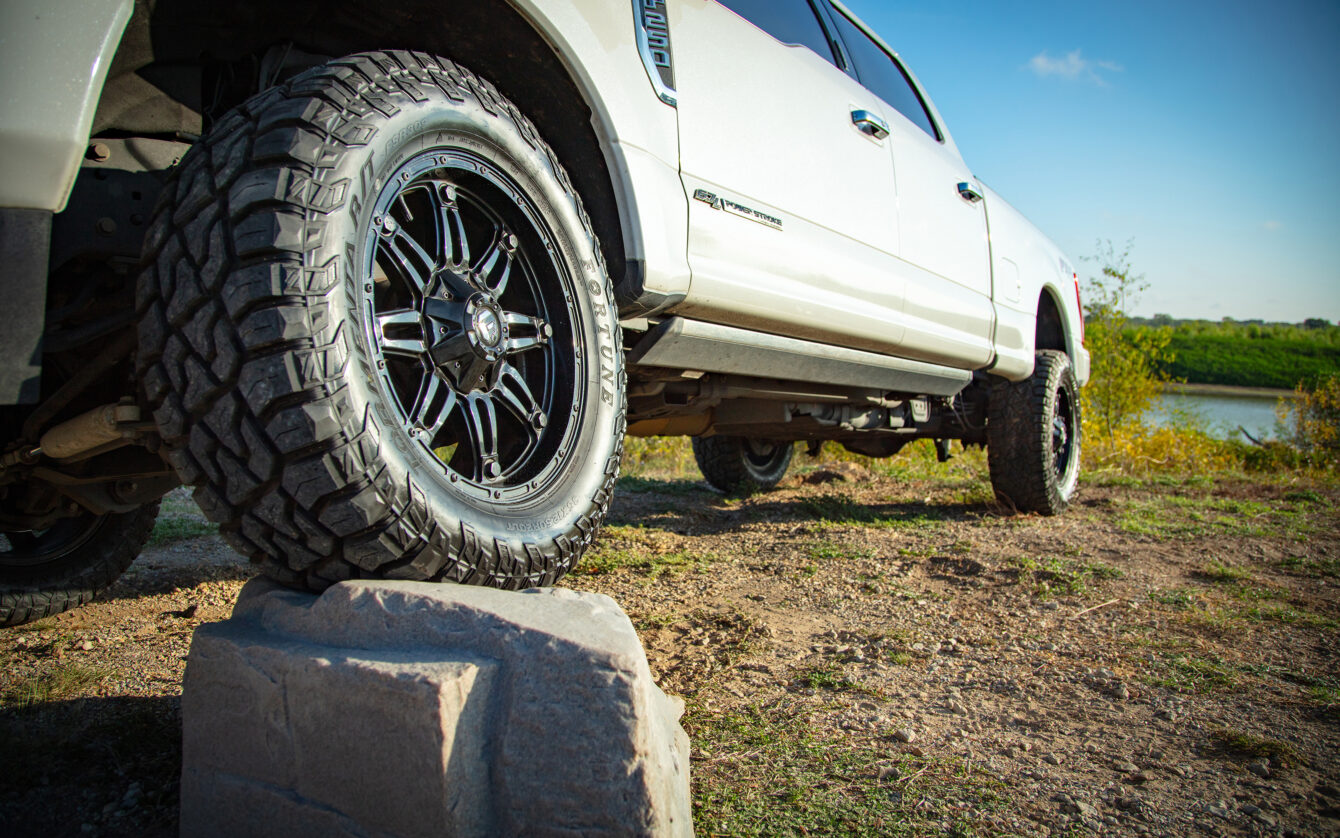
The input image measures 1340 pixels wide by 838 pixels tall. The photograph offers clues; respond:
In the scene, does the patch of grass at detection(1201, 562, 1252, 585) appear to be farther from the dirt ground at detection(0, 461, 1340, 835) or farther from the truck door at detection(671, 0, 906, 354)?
the truck door at detection(671, 0, 906, 354)

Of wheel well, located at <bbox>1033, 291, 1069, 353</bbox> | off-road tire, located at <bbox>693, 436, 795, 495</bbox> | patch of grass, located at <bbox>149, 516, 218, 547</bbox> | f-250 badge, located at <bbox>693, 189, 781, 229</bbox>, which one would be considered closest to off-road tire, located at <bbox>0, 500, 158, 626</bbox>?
patch of grass, located at <bbox>149, 516, 218, 547</bbox>

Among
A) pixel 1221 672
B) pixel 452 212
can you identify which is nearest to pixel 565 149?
pixel 452 212

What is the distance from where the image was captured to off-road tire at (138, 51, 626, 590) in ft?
3.90

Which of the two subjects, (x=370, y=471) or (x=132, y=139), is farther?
(x=132, y=139)

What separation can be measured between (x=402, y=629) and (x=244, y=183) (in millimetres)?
738

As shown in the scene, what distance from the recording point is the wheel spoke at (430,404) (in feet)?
4.76

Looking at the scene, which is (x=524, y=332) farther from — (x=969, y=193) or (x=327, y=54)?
(x=969, y=193)

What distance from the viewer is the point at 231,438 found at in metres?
1.18

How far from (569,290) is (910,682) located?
1.21 metres

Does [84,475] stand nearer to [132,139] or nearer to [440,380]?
[132,139]

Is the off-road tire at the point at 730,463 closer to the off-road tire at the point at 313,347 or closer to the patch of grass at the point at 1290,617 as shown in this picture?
the patch of grass at the point at 1290,617

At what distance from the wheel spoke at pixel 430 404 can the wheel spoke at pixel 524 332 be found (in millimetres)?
151

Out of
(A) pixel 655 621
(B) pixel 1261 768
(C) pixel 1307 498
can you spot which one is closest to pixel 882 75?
(A) pixel 655 621

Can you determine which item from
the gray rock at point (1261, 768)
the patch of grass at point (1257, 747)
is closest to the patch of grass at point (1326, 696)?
the patch of grass at point (1257, 747)
